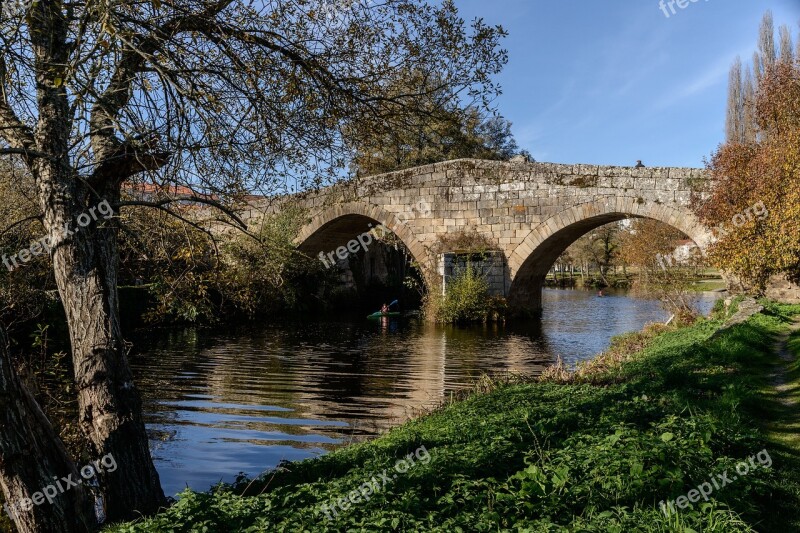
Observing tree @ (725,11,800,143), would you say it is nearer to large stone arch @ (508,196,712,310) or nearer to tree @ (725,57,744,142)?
tree @ (725,57,744,142)

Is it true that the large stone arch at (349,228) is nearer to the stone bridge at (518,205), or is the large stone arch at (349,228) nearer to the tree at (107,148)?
the stone bridge at (518,205)

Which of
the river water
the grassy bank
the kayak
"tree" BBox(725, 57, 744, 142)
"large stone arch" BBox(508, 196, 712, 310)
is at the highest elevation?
"tree" BBox(725, 57, 744, 142)

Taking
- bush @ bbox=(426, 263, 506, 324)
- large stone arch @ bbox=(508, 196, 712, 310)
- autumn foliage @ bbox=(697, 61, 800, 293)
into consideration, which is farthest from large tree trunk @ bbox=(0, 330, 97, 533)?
large stone arch @ bbox=(508, 196, 712, 310)

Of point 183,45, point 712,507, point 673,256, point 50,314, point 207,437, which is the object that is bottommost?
point 207,437

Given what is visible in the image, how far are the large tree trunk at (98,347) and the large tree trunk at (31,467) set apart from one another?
1.49 feet

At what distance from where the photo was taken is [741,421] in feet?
15.5

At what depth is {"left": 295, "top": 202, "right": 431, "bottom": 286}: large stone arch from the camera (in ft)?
60.8

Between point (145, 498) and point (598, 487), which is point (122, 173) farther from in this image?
point (598, 487)

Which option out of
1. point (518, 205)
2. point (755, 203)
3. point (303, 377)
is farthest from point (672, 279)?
point (303, 377)

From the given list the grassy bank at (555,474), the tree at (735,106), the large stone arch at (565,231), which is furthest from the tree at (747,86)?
the grassy bank at (555,474)

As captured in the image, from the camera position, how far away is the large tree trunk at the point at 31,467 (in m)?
3.39

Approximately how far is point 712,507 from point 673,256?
13.9 metres

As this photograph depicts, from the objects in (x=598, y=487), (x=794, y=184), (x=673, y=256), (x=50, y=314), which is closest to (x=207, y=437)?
(x=598, y=487)

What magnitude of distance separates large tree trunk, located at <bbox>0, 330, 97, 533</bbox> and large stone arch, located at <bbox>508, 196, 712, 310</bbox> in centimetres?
1374
